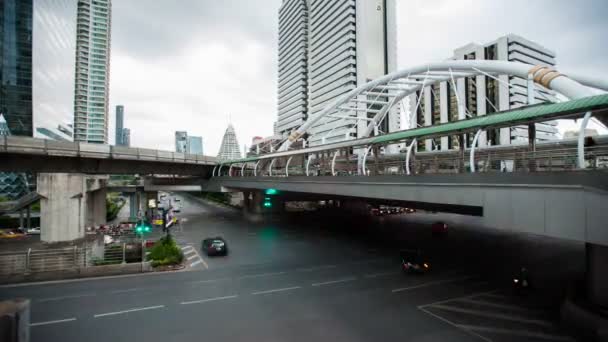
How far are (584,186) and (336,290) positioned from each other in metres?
9.79

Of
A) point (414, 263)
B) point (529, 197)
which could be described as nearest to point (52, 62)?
point (414, 263)

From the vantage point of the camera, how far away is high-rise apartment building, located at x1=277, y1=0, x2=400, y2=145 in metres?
109

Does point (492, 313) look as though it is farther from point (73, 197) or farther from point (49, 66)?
point (49, 66)

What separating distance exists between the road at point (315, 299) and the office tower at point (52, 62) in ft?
264

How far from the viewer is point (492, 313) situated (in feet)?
37.9

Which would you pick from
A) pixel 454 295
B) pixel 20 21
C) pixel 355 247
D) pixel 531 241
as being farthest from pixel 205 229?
pixel 20 21

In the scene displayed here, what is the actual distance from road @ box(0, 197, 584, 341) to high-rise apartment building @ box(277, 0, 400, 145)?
253 feet

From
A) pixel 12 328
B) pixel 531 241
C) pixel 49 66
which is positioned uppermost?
pixel 49 66

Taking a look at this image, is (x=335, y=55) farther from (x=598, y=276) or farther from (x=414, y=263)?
(x=598, y=276)

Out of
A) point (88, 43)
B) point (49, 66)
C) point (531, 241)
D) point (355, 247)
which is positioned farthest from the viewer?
point (88, 43)

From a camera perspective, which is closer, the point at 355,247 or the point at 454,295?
the point at 454,295

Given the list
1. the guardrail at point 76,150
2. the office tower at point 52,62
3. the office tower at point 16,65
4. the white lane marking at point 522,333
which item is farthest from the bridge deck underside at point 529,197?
the office tower at point 52,62

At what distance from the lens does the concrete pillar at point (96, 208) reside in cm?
3616

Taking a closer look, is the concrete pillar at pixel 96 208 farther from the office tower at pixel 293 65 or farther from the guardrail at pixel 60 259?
the office tower at pixel 293 65
